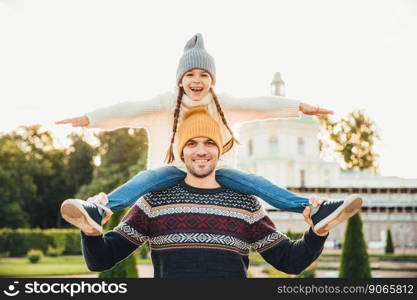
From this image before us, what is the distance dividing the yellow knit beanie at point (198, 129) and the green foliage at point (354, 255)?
966 cm

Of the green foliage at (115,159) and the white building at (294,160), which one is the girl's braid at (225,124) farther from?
the white building at (294,160)

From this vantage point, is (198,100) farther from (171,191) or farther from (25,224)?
(25,224)

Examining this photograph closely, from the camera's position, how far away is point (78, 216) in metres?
2.17

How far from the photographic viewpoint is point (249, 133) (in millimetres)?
38594

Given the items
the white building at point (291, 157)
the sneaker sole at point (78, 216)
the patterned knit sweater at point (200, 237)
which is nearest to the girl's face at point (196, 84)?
the patterned knit sweater at point (200, 237)

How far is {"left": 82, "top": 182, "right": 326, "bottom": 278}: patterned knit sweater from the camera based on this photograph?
2539 mm

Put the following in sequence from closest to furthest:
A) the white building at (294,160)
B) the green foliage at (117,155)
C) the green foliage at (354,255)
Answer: the green foliage at (354,255) < the green foliage at (117,155) < the white building at (294,160)

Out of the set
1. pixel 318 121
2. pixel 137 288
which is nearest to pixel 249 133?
pixel 318 121

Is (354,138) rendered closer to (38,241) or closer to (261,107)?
(38,241)

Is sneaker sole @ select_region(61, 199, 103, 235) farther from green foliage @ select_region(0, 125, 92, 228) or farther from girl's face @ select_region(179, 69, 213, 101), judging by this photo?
green foliage @ select_region(0, 125, 92, 228)

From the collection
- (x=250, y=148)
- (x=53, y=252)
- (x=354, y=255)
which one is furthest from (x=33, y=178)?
(x=354, y=255)

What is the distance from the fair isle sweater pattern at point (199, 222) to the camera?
2572mm

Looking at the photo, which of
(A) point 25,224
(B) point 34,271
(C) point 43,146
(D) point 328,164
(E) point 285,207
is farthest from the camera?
(D) point 328,164

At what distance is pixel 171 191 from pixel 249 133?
36043mm
